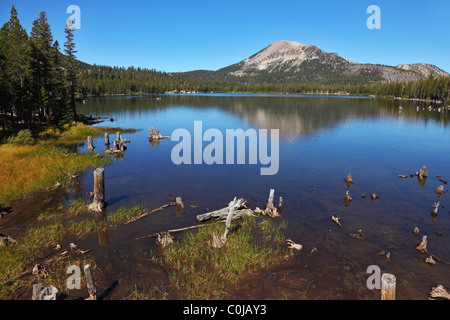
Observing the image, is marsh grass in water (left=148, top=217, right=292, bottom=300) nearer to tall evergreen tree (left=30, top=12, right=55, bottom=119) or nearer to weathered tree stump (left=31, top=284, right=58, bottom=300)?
weathered tree stump (left=31, top=284, right=58, bottom=300)

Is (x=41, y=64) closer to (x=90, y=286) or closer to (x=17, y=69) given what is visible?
(x=17, y=69)

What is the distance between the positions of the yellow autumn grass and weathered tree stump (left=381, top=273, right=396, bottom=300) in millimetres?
25593

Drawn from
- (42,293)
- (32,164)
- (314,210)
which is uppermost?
(32,164)

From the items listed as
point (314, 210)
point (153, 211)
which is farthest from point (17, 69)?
A: point (314, 210)

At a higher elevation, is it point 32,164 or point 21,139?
point 21,139

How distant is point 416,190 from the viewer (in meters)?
26.4

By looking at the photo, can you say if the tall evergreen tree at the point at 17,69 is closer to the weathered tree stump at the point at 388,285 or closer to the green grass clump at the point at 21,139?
the green grass clump at the point at 21,139

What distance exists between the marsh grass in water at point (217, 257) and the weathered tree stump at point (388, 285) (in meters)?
5.98

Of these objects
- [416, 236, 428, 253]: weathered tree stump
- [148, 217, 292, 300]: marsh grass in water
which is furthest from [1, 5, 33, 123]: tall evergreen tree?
[416, 236, 428, 253]: weathered tree stump
